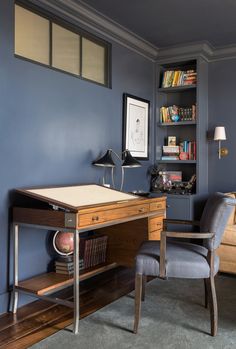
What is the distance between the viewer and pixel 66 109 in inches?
128

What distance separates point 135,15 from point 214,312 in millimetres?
2813

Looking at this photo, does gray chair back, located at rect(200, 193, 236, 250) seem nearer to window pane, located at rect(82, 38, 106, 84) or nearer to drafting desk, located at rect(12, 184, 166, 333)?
drafting desk, located at rect(12, 184, 166, 333)

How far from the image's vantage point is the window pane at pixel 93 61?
3594 millimetres

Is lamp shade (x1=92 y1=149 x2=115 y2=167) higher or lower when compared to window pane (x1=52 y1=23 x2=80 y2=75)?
lower

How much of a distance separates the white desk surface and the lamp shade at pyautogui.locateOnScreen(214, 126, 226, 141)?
1.72 m

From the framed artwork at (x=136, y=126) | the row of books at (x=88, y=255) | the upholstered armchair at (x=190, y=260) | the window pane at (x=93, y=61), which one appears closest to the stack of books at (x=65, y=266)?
the row of books at (x=88, y=255)

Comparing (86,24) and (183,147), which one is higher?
(86,24)

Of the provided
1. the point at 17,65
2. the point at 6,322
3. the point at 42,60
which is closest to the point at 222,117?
the point at 42,60

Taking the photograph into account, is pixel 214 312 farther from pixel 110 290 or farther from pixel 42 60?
pixel 42 60

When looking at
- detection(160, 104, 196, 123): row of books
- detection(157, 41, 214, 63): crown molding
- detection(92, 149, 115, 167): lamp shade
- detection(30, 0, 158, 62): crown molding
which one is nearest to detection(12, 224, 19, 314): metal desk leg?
detection(92, 149, 115, 167): lamp shade

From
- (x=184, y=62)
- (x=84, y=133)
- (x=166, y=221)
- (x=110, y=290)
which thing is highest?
(x=184, y=62)

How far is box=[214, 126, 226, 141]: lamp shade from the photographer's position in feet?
14.4

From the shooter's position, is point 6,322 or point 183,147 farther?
point 183,147

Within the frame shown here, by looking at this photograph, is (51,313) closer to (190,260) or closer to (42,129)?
(190,260)
